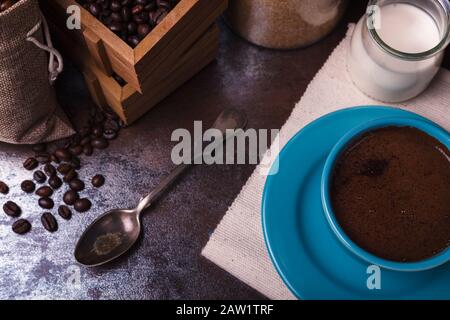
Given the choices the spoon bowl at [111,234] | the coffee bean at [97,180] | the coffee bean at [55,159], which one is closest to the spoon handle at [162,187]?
the spoon bowl at [111,234]

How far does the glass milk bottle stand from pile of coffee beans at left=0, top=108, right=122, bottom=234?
554 millimetres

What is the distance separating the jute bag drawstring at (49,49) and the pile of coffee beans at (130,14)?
0.09m

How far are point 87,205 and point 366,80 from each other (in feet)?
2.11

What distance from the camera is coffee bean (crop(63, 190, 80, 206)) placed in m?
1.32

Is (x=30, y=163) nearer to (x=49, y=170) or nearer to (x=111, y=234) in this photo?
(x=49, y=170)

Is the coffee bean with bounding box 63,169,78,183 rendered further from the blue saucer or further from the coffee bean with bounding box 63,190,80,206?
the blue saucer

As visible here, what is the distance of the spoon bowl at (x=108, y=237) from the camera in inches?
50.5

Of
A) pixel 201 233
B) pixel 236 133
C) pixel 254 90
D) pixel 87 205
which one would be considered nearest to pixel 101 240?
pixel 87 205

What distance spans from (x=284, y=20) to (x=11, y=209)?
0.69 meters

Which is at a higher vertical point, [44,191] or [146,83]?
[146,83]

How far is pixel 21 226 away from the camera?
1.31 m

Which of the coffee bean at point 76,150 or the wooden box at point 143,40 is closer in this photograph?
the wooden box at point 143,40

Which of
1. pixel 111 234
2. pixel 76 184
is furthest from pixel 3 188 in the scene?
pixel 111 234

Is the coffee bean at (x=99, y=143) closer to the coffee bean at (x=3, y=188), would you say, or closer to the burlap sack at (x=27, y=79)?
the burlap sack at (x=27, y=79)
